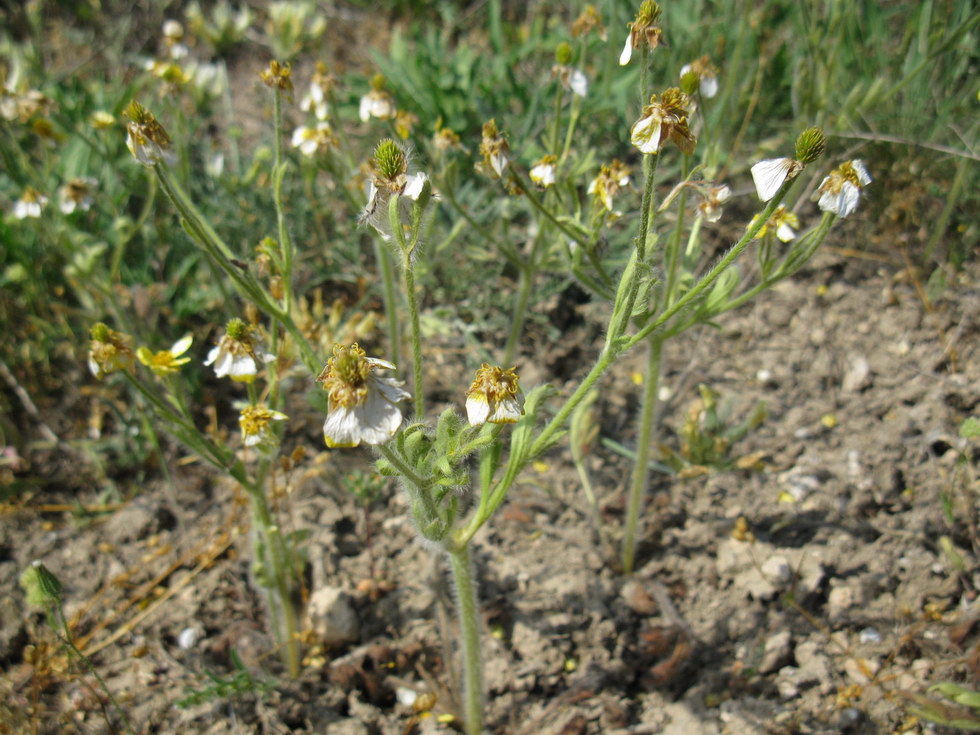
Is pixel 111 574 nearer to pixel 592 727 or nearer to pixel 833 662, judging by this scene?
pixel 592 727

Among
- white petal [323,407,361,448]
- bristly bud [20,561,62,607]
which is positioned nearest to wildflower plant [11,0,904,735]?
white petal [323,407,361,448]

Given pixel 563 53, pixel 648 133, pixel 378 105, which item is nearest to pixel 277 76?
pixel 378 105

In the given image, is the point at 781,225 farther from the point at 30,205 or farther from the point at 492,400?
the point at 30,205

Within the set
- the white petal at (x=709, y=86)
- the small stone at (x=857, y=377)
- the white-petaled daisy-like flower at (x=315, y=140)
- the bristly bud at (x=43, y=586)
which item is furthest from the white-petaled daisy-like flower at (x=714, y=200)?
the bristly bud at (x=43, y=586)

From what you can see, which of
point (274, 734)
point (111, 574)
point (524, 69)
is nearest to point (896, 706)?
point (274, 734)

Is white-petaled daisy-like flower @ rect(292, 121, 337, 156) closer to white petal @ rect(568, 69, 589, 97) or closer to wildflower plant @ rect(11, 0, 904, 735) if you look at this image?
wildflower plant @ rect(11, 0, 904, 735)

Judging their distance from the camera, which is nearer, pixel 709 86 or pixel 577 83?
pixel 709 86
